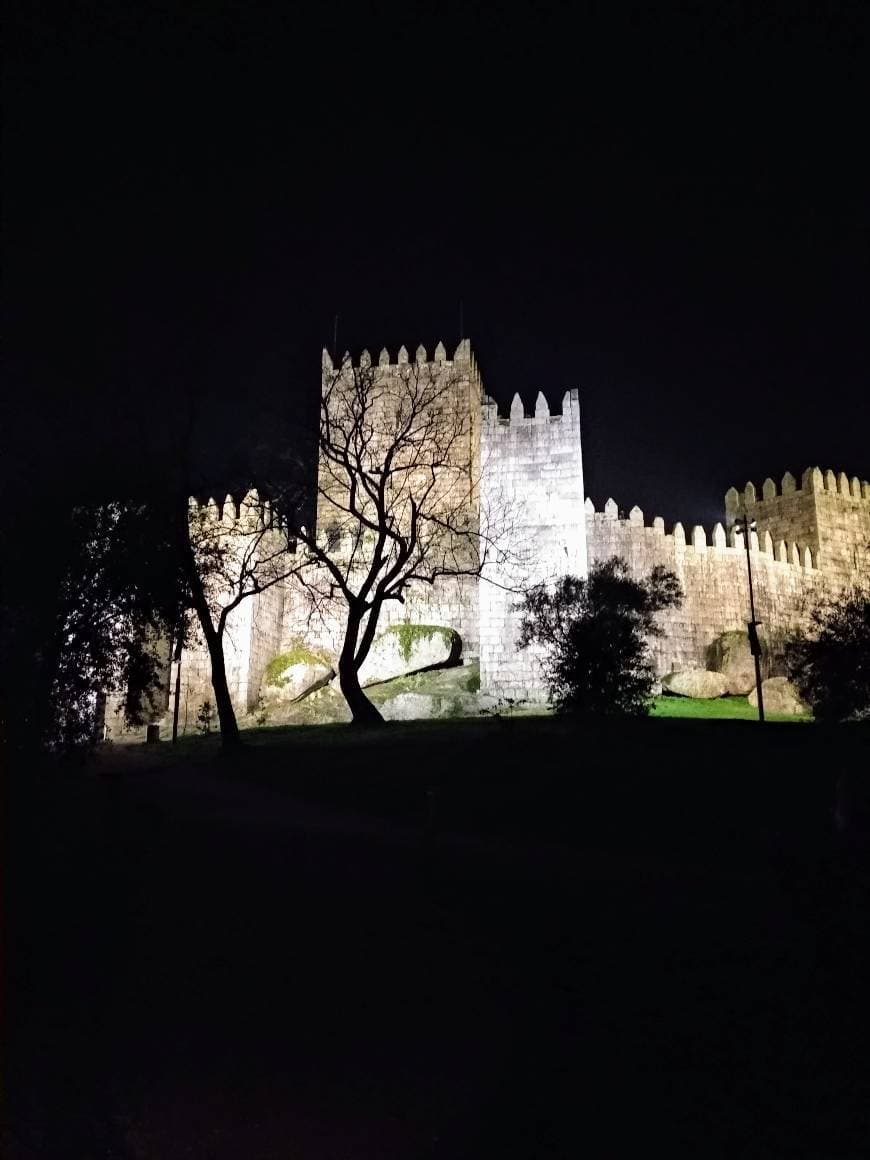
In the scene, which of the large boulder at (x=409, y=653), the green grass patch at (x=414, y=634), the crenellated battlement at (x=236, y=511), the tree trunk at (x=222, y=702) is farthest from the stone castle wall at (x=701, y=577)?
the tree trunk at (x=222, y=702)

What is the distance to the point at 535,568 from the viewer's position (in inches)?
950

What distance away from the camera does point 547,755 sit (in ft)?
48.7

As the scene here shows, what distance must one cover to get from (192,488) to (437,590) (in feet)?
32.9

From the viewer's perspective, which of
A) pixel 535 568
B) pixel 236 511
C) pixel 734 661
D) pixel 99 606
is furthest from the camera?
pixel 236 511

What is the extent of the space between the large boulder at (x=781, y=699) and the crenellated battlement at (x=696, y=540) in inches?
213

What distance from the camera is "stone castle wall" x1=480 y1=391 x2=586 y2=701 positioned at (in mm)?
23703

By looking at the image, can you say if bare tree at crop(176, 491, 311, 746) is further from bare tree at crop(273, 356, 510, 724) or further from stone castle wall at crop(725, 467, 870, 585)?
stone castle wall at crop(725, 467, 870, 585)

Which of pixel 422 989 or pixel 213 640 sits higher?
pixel 213 640

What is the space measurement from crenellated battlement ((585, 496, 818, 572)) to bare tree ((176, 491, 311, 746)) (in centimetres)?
1081

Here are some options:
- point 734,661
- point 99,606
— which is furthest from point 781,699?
point 99,606

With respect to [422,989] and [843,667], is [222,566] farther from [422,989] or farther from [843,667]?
[422,989]

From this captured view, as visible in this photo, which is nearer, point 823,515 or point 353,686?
point 353,686

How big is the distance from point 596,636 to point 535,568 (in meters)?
5.00

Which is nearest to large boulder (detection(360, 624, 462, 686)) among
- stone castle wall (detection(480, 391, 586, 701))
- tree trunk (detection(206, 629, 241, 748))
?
stone castle wall (detection(480, 391, 586, 701))
